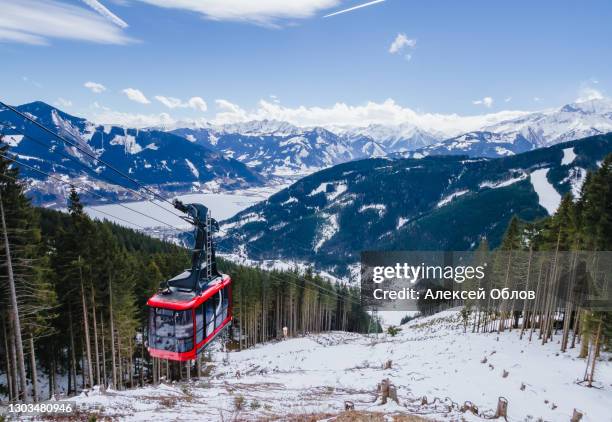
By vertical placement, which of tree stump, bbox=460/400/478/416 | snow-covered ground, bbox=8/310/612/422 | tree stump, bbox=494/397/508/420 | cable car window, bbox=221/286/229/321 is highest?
cable car window, bbox=221/286/229/321

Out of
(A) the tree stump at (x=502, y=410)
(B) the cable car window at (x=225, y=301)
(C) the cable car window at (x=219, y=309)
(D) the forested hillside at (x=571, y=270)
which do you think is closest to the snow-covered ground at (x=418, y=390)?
(A) the tree stump at (x=502, y=410)

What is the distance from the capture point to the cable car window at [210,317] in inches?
736

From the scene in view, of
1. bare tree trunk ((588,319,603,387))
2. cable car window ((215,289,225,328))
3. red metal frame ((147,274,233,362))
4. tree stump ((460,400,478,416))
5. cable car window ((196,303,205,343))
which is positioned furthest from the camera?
bare tree trunk ((588,319,603,387))

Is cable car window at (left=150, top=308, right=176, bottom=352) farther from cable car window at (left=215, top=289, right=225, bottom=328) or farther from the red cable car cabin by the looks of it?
cable car window at (left=215, top=289, right=225, bottom=328)

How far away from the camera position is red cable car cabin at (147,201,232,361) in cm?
1692

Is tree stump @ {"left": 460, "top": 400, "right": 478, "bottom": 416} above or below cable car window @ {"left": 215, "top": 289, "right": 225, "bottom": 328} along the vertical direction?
below

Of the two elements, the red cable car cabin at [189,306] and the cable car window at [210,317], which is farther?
the cable car window at [210,317]

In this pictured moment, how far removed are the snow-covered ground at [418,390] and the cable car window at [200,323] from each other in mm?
3124

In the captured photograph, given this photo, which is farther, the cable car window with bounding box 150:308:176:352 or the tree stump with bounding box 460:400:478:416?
the tree stump with bounding box 460:400:478:416

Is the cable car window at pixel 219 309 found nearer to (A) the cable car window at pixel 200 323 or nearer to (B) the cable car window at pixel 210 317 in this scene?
(B) the cable car window at pixel 210 317

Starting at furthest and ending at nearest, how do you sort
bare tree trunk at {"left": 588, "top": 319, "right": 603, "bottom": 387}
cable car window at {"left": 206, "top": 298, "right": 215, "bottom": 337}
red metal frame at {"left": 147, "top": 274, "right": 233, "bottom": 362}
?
1. bare tree trunk at {"left": 588, "top": 319, "right": 603, "bottom": 387}
2. cable car window at {"left": 206, "top": 298, "right": 215, "bottom": 337}
3. red metal frame at {"left": 147, "top": 274, "right": 233, "bottom": 362}

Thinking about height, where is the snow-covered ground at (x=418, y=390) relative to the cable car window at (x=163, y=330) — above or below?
below

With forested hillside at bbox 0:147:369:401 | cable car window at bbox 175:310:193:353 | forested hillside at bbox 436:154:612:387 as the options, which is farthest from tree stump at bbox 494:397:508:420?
forested hillside at bbox 0:147:369:401

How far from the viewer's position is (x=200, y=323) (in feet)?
58.5
